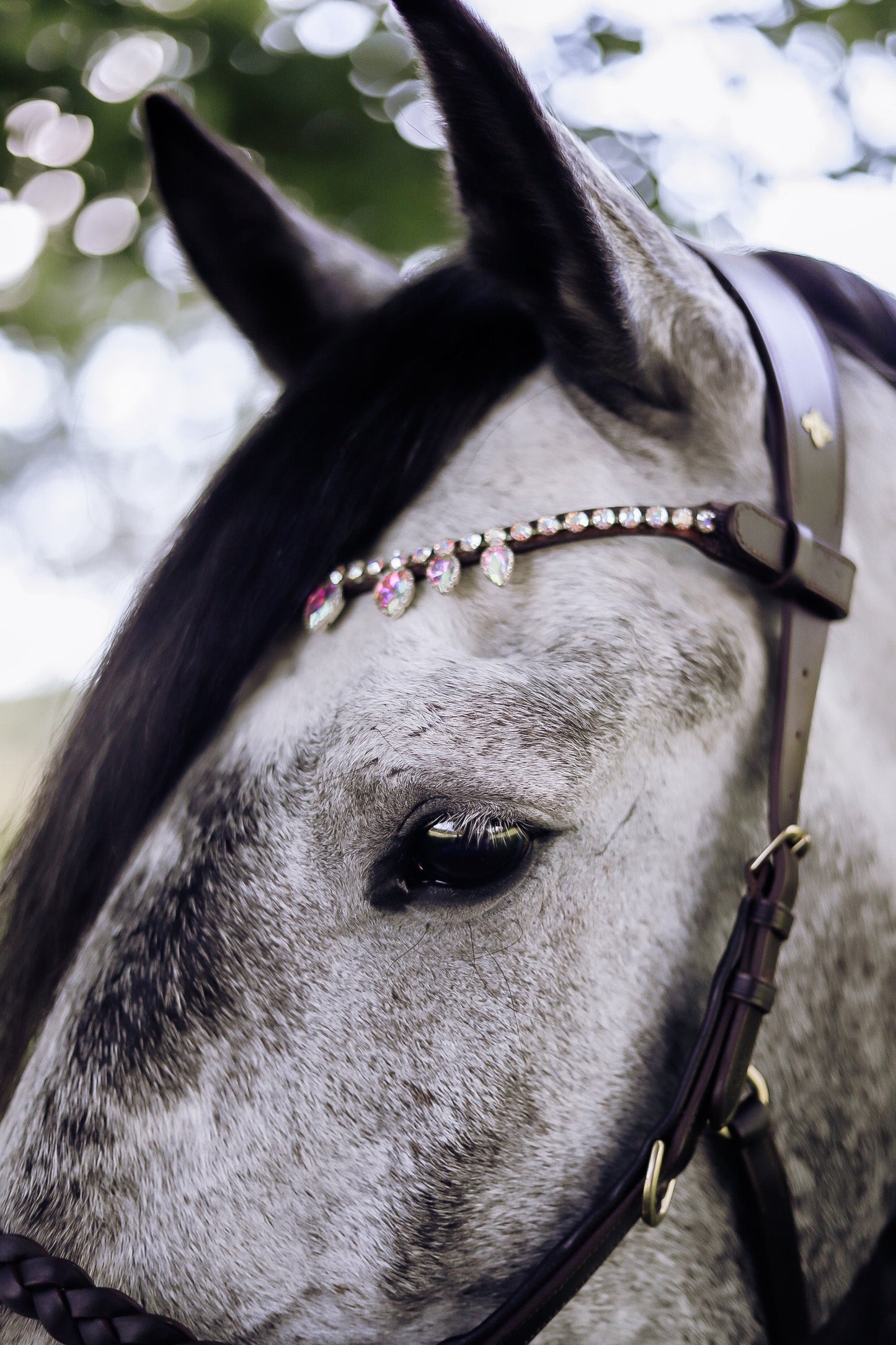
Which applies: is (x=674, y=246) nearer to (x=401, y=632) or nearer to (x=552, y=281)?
(x=552, y=281)

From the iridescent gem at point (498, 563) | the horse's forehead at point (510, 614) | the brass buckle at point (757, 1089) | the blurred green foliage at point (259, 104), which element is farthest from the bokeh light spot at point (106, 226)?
the brass buckle at point (757, 1089)

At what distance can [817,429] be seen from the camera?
0.84m

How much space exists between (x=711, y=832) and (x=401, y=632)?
0.31 metres

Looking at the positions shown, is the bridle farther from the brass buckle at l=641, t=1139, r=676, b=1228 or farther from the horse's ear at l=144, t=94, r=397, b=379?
the horse's ear at l=144, t=94, r=397, b=379

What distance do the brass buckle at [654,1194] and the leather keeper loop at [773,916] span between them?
0.18m

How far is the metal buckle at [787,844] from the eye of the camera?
73cm

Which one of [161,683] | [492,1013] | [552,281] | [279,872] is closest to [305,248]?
[552,281]

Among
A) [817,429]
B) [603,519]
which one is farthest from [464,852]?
[817,429]

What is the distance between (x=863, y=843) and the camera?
81 cm

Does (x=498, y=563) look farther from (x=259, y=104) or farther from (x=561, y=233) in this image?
(x=259, y=104)

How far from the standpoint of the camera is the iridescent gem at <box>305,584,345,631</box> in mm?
777

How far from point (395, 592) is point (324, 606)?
70mm

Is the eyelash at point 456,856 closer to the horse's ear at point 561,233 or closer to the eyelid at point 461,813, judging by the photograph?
the eyelid at point 461,813

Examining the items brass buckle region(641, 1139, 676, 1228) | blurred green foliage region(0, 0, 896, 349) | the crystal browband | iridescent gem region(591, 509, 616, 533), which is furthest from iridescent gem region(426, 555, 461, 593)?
blurred green foliage region(0, 0, 896, 349)
